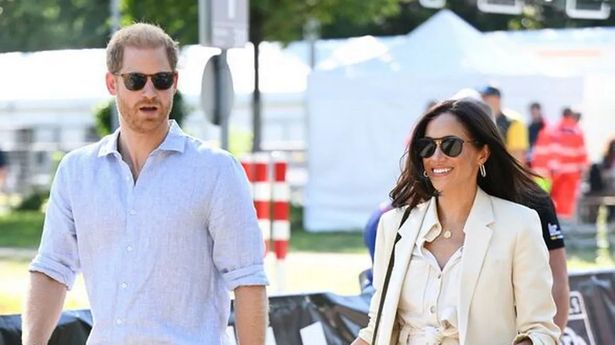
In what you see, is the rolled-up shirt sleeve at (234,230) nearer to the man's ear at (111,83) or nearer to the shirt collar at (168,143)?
the shirt collar at (168,143)

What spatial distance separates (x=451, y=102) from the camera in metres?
4.47

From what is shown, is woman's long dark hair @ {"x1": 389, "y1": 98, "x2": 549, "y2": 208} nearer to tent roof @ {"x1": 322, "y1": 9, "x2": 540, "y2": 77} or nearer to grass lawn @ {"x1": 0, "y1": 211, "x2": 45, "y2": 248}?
grass lawn @ {"x1": 0, "y1": 211, "x2": 45, "y2": 248}

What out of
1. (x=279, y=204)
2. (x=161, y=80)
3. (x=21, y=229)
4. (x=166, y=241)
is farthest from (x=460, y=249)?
(x=21, y=229)

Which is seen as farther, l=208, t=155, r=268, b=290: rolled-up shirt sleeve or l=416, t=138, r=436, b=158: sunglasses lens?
l=416, t=138, r=436, b=158: sunglasses lens

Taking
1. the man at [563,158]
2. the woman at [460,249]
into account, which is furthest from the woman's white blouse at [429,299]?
the man at [563,158]

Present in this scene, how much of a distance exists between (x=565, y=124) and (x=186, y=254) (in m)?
15.2

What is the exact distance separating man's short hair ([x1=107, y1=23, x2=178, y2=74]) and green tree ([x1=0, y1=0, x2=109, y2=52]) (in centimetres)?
2394

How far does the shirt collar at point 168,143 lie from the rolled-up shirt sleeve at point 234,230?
0.14 m

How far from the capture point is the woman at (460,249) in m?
4.18

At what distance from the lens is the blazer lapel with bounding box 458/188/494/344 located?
4.15 metres

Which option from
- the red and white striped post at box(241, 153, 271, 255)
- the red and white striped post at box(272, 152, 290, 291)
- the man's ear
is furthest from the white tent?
the man's ear

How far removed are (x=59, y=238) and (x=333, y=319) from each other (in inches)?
Answer: 133

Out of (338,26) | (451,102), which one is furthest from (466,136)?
(338,26)

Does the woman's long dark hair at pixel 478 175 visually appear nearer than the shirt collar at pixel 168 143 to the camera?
No
